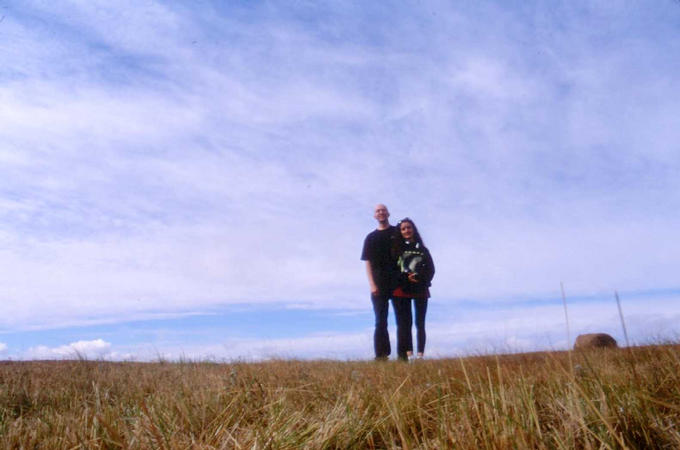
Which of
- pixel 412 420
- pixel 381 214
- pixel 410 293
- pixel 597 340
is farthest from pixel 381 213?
pixel 597 340

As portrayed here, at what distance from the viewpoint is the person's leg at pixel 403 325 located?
6.96m

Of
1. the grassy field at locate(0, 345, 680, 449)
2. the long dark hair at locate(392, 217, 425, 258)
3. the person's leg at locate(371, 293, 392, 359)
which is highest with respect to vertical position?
the long dark hair at locate(392, 217, 425, 258)

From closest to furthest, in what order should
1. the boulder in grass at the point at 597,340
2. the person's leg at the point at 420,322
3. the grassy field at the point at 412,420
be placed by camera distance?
the grassy field at the point at 412,420, the person's leg at the point at 420,322, the boulder in grass at the point at 597,340

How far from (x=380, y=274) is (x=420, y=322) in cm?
88

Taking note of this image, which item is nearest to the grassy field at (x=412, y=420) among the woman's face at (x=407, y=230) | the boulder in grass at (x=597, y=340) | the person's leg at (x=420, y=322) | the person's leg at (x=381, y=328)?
the person's leg at (x=420, y=322)

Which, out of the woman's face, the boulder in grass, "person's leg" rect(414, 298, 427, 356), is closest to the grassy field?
"person's leg" rect(414, 298, 427, 356)

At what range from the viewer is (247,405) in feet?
8.25

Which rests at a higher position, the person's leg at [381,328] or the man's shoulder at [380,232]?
the man's shoulder at [380,232]

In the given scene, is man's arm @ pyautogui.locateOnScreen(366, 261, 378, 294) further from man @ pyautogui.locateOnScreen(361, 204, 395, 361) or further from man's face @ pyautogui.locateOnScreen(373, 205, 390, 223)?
man's face @ pyautogui.locateOnScreen(373, 205, 390, 223)

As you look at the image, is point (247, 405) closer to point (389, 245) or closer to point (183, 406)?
point (183, 406)

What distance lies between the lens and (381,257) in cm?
725

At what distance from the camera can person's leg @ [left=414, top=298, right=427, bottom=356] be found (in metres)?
6.89

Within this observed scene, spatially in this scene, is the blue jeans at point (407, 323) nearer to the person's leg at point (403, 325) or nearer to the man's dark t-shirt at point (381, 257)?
the person's leg at point (403, 325)

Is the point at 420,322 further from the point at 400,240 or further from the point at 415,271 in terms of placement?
the point at 400,240
